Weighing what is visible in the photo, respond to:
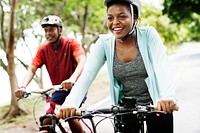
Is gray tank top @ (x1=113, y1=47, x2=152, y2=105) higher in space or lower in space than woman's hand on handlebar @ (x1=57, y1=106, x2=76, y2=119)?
higher

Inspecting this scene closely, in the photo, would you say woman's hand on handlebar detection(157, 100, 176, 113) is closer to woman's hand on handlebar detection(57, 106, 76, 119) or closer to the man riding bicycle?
woman's hand on handlebar detection(57, 106, 76, 119)

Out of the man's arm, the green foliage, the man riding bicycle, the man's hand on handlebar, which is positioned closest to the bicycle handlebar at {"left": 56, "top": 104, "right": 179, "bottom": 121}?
the man's hand on handlebar

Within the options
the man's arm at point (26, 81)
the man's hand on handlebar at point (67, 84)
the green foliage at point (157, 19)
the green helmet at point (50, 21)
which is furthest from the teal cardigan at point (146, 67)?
the green foliage at point (157, 19)

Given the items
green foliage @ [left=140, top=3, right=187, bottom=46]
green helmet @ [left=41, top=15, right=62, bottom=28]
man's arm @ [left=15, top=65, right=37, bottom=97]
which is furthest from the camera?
green foliage @ [left=140, top=3, right=187, bottom=46]

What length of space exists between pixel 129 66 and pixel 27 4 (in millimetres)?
10878

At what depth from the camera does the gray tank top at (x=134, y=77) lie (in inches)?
109

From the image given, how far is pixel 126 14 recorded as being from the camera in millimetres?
2656

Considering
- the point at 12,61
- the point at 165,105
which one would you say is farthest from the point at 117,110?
the point at 12,61

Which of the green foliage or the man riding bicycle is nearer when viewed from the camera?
the man riding bicycle

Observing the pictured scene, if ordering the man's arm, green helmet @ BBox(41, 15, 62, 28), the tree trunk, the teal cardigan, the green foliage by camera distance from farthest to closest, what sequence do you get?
the green foliage
the tree trunk
green helmet @ BBox(41, 15, 62, 28)
the man's arm
the teal cardigan

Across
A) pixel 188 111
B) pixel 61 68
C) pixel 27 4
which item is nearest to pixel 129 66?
pixel 61 68

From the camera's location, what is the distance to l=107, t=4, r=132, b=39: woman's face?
8.68 ft

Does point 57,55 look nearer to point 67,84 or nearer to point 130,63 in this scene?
point 67,84

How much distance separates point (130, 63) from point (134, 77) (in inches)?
4.7
